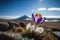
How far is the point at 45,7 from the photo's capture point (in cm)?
138

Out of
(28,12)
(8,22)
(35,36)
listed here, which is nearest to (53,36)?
(35,36)

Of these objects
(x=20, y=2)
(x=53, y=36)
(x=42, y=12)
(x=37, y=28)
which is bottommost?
(x=53, y=36)

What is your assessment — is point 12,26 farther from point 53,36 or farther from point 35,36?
point 53,36

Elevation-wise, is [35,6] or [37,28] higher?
[35,6]

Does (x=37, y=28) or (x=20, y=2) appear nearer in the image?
(x=37, y=28)

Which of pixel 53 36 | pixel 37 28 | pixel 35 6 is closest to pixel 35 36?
pixel 37 28

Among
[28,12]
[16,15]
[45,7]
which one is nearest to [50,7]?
[45,7]

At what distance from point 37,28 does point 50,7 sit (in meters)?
0.28

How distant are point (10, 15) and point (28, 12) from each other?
0.57 ft

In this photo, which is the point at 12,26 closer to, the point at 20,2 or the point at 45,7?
the point at 20,2

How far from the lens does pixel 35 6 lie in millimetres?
1377

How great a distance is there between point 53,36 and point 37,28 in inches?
7.8

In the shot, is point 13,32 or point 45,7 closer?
point 13,32

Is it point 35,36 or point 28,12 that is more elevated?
point 28,12
